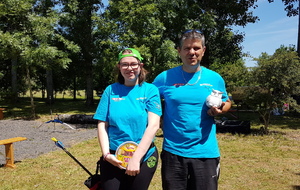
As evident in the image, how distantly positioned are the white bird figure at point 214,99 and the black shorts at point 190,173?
47cm

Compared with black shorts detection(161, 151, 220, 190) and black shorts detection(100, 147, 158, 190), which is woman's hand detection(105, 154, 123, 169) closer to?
black shorts detection(100, 147, 158, 190)

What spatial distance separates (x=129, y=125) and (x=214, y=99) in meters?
0.70

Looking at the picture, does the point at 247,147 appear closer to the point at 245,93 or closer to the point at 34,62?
the point at 245,93

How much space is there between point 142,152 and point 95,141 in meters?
7.59

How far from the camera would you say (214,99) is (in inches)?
89.9

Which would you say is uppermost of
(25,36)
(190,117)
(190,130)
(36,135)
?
(25,36)

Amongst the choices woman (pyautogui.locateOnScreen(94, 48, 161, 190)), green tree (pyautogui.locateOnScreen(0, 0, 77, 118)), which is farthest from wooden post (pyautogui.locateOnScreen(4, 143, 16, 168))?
green tree (pyautogui.locateOnScreen(0, 0, 77, 118))

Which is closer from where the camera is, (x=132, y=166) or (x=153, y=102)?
(x=132, y=166)

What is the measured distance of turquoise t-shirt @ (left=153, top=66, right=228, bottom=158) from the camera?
2.37 meters

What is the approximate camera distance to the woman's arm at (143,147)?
85.4 inches

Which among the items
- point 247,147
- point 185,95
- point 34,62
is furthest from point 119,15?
point 185,95

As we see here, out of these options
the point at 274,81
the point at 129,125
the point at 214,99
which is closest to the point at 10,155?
the point at 129,125

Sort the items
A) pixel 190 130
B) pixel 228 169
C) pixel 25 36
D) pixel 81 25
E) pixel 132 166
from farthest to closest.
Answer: pixel 81 25, pixel 25 36, pixel 228 169, pixel 190 130, pixel 132 166

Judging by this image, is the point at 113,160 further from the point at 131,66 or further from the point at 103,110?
the point at 131,66
